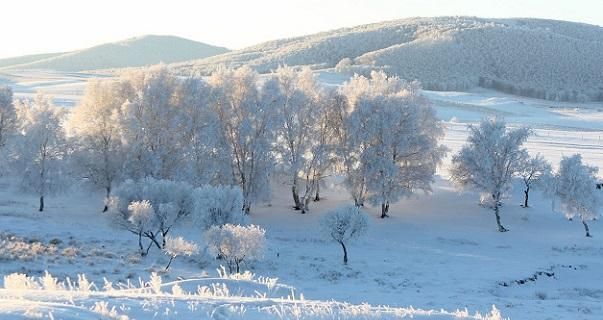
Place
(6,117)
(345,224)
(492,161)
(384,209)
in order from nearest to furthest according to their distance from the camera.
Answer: (345,224)
(492,161)
(384,209)
(6,117)

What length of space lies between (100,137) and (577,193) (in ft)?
102

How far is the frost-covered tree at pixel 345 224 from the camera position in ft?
108

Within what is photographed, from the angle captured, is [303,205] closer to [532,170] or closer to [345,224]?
[345,224]

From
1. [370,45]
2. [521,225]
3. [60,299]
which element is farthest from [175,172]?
[370,45]

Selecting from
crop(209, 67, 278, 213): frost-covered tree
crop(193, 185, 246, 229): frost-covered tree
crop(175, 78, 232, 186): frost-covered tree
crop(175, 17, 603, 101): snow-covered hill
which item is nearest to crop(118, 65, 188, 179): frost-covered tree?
crop(175, 78, 232, 186): frost-covered tree

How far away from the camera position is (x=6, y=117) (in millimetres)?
48062

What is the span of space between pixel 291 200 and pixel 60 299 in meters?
39.0

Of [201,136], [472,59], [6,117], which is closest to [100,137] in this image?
[201,136]

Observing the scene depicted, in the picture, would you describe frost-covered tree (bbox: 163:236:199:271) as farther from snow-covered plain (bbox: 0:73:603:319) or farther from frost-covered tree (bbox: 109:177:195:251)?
frost-covered tree (bbox: 109:177:195:251)

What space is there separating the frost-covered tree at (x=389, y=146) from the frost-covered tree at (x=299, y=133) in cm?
235

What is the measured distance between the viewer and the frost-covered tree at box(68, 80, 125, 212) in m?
42.1

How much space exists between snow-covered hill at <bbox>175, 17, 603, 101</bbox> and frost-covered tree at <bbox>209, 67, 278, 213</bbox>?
3912 inches

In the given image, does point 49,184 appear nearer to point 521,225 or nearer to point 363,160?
point 363,160

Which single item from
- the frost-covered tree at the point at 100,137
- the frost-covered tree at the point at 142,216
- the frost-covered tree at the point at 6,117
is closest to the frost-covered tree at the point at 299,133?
the frost-covered tree at the point at 100,137
